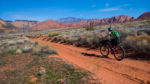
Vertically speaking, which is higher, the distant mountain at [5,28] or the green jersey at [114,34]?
the distant mountain at [5,28]

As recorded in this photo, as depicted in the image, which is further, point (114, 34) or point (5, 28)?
point (5, 28)

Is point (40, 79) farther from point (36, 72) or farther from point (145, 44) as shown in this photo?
point (145, 44)

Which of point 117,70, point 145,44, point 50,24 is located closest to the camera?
point 117,70

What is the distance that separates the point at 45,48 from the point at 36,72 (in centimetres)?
422

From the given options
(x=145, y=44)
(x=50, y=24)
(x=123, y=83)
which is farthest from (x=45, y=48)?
(x=50, y=24)

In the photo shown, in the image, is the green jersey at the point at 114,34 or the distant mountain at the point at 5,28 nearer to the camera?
the green jersey at the point at 114,34

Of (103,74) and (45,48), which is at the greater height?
(45,48)

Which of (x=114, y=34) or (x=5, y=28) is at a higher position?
(x=5, y=28)

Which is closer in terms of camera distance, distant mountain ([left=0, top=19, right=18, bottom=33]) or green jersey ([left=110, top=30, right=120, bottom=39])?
green jersey ([left=110, top=30, right=120, bottom=39])

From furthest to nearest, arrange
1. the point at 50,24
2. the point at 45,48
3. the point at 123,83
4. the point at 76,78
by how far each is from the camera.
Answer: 1. the point at 50,24
2. the point at 45,48
3. the point at 76,78
4. the point at 123,83

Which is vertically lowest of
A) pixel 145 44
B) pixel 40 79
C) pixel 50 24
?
pixel 40 79

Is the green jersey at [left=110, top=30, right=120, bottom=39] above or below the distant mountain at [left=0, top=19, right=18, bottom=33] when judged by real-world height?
below

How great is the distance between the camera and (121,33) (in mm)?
9430

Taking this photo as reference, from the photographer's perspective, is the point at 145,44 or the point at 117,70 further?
the point at 145,44
